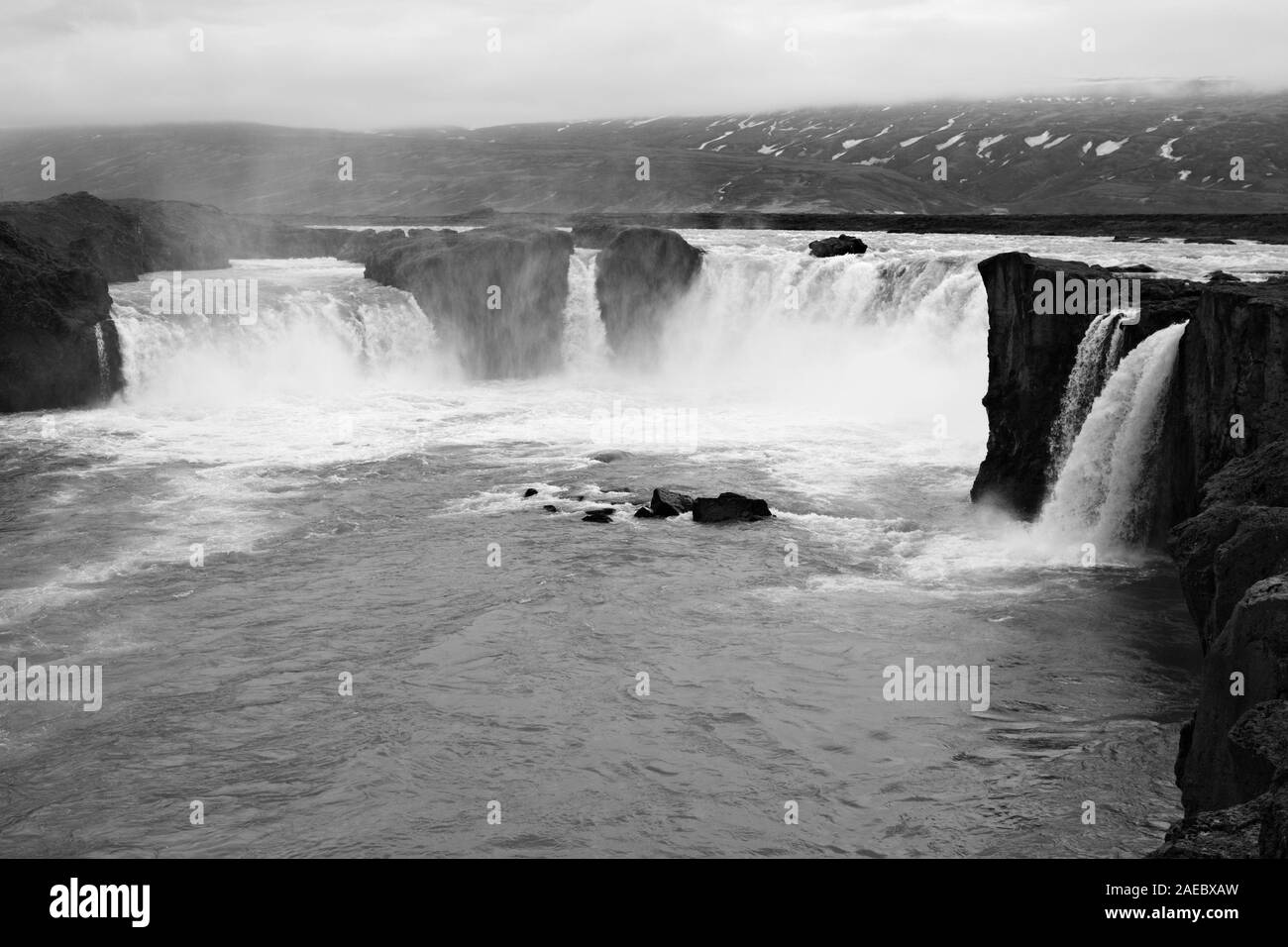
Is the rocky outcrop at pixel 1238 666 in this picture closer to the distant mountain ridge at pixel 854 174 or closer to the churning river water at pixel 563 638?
the churning river water at pixel 563 638

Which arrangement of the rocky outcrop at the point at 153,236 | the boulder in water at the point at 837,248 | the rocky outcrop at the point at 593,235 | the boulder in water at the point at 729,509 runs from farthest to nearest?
1. the rocky outcrop at the point at 593,235
2. the boulder in water at the point at 837,248
3. the rocky outcrop at the point at 153,236
4. the boulder in water at the point at 729,509

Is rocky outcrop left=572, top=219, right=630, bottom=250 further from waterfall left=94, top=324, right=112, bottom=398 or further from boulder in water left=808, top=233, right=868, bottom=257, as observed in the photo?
waterfall left=94, top=324, right=112, bottom=398

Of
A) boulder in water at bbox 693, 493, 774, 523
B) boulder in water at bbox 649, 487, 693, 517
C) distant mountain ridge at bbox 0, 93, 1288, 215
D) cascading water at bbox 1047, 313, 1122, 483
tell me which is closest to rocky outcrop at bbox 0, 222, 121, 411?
boulder in water at bbox 649, 487, 693, 517

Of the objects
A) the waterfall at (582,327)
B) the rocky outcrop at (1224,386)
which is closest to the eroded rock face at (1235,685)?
the rocky outcrop at (1224,386)

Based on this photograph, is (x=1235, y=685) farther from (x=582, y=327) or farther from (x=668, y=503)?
(x=582, y=327)
